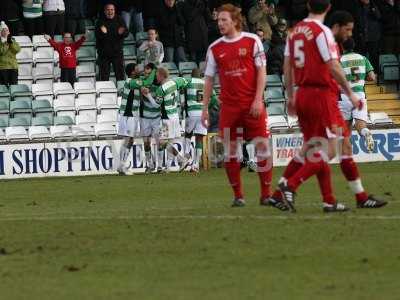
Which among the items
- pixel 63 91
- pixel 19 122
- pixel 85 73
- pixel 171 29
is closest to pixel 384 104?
pixel 171 29

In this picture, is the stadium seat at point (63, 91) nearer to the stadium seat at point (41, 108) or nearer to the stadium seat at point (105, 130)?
the stadium seat at point (41, 108)

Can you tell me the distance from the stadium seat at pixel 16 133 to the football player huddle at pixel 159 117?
78.2 inches

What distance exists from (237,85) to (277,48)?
688 inches

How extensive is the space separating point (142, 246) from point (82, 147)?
16445mm

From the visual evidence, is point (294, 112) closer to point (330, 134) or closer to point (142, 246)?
point (330, 134)

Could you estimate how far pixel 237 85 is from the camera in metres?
15.7

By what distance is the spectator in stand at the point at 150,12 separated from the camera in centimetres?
3312

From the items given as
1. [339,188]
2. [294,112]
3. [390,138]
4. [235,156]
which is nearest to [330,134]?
[294,112]

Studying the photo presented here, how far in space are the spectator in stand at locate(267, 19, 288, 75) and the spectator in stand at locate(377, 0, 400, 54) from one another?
243 centimetres

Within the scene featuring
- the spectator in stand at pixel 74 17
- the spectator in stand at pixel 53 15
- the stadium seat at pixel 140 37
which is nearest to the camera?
the spectator in stand at pixel 53 15

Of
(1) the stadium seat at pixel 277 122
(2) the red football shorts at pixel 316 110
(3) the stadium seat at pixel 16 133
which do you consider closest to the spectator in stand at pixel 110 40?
(3) the stadium seat at pixel 16 133

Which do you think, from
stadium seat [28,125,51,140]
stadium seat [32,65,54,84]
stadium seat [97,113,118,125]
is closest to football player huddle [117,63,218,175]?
stadium seat [28,125,51,140]

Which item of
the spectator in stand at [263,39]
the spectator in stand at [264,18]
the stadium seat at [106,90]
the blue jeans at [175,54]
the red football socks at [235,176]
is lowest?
the red football socks at [235,176]

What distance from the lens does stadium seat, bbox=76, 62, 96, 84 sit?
32.8m
